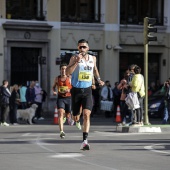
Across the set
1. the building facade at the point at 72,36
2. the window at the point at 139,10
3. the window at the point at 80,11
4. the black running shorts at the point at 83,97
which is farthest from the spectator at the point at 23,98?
the black running shorts at the point at 83,97

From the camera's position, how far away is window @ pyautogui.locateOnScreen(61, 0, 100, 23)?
36737 mm

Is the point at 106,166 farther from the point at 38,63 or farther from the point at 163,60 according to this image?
the point at 163,60

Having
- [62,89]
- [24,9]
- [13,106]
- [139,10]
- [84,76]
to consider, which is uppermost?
[139,10]

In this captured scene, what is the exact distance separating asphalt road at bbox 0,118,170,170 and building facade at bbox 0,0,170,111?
18.8 meters

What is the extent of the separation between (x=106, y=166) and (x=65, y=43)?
25879mm

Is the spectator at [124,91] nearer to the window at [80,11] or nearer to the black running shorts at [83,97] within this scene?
the black running shorts at [83,97]

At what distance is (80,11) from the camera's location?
37.2 meters

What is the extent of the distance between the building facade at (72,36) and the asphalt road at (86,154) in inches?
740

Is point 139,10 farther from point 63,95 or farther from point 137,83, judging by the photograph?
Answer: point 63,95

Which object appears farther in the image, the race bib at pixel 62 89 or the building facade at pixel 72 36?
the building facade at pixel 72 36

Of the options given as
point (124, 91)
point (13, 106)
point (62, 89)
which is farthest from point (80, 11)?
point (62, 89)

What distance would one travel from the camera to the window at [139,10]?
38062mm

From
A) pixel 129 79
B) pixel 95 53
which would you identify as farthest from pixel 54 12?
pixel 129 79

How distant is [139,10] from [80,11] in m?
3.49
